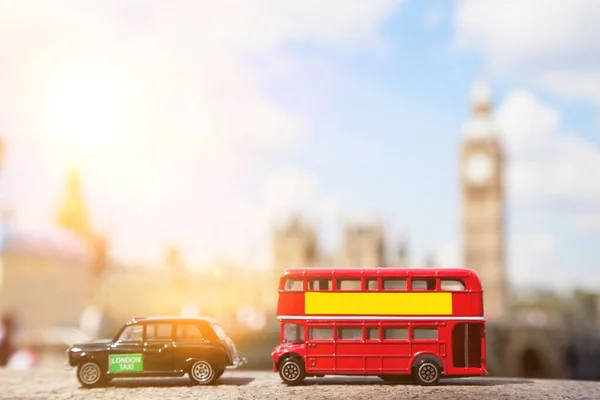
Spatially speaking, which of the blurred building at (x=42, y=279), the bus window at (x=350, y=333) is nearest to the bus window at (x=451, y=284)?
the bus window at (x=350, y=333)

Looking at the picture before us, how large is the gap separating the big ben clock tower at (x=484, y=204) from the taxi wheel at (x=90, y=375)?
11838 cm

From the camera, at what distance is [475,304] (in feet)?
52.0

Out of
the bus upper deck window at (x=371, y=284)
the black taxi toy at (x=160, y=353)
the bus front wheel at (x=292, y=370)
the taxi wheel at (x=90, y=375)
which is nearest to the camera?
the bus upper deck window at (x=371, y=284)

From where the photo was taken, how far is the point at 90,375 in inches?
666

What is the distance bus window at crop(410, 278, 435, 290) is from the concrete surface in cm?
179

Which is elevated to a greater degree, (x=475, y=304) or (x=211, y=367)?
(x=475, y=304)

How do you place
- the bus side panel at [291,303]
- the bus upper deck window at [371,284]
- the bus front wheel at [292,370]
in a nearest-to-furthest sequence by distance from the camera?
the bus upper deck window at [371,284] → the bus side panel at [291,303] → the bus front wheel at [292,370]

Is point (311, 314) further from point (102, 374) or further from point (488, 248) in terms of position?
point (488, 248)

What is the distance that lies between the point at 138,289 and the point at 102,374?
95.3 m

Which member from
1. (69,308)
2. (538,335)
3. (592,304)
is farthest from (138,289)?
(592,304)

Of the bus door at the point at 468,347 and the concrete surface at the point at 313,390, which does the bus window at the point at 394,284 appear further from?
the concrete surface at the point at 313,390

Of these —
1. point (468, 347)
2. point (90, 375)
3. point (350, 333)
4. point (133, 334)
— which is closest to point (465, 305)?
point (468, 347)

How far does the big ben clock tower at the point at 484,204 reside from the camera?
134250 mm

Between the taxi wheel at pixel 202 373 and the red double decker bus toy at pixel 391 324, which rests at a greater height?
the red double decker bus toy at pixel 391 324
